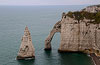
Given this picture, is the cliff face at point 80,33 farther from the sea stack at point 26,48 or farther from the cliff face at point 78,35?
the sea stack at point 26,48

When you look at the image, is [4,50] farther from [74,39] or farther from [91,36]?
[91,36]

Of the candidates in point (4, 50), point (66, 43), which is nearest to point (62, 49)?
point (66, 43)

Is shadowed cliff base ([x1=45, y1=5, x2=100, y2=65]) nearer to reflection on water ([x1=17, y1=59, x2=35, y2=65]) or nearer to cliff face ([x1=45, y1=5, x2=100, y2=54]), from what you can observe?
cliff face ([x1=45, y1=5, x2=100, y2=54])

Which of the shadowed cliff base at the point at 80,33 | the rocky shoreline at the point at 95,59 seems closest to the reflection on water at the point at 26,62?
the shadowed cliff base at the point at 80,33

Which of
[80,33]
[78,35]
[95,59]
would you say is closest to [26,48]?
[78,35]

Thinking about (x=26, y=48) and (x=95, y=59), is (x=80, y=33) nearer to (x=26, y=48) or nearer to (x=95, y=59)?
(x=95, y=59)

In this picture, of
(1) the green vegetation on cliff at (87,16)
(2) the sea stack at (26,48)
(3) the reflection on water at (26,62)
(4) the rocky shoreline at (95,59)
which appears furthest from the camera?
(1) the green vegetation on cliff at (87,16)

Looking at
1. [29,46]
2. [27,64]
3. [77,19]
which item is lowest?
[27,64]

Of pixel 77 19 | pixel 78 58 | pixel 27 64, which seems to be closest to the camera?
pixel 27 64
